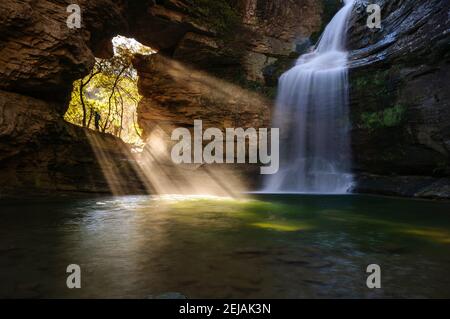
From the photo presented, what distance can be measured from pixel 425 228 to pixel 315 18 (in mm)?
18449

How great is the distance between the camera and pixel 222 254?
4172 mm

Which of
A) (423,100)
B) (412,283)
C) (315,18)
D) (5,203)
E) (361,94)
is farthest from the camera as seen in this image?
(315,18)

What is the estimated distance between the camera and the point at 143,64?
1783cm

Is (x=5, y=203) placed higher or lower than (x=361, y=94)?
lower

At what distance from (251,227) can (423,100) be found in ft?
32.7

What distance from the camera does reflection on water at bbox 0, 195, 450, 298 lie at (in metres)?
3.05

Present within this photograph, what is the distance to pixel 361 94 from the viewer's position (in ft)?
47.4

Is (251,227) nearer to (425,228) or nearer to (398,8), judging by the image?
(425,228)

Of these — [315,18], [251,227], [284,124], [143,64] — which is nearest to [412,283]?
[251,227]

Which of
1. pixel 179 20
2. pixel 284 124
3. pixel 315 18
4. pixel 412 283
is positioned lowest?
pixel 412 283

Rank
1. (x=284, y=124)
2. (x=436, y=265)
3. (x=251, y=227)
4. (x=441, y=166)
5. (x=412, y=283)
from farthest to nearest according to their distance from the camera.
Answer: (x=284, y=124), (x=441, y=166), (x=251, y=227), (x=436, y=265), (x=412, y=283)

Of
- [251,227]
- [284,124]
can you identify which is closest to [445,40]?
[284,124]

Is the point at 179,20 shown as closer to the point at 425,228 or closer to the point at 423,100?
the point at 423,100

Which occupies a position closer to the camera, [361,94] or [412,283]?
[412,283]
